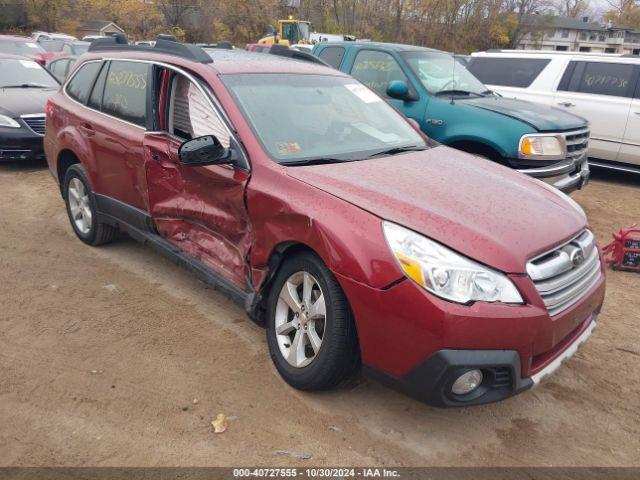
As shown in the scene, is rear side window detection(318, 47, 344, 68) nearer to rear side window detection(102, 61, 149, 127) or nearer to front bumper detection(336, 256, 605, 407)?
rear side window detection(102, 61, 149, 127)

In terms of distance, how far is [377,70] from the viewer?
269 inches

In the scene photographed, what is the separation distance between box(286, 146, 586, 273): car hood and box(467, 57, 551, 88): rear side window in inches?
228

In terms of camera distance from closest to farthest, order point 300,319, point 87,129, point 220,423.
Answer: point 220,423 → point 300,319 → point 87,129

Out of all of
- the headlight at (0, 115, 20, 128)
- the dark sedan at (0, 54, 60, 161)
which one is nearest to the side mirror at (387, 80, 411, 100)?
the dark sedan at (0, 54, 60, 161)

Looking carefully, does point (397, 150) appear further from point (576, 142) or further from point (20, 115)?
point (20, 115)

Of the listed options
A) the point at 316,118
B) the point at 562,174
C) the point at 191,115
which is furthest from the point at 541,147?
the point at 191,115

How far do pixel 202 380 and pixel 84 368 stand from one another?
2.40ft

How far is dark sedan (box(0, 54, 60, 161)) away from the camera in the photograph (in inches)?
304

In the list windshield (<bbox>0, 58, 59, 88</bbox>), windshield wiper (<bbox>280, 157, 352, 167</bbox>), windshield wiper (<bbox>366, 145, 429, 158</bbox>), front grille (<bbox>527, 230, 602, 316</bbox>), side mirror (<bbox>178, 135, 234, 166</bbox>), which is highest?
side mirror (<bbox>178, 135, 234, 166</bbox>)

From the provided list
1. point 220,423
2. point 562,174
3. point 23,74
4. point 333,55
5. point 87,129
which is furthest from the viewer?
point 23,74

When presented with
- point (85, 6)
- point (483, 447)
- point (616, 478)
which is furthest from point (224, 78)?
point (85, 6)

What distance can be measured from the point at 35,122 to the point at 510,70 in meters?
7.33

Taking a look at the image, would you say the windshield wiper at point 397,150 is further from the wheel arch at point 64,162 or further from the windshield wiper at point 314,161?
the wheel arch at point 64,162

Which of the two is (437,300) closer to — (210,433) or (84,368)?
(210,433)
